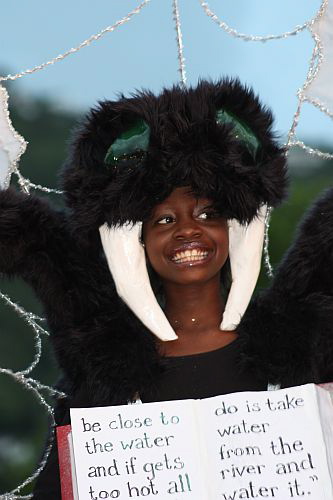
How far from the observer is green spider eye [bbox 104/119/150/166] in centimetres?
178

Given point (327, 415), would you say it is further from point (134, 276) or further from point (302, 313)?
point (134, 276)

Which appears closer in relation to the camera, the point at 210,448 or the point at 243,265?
the point at 210,448

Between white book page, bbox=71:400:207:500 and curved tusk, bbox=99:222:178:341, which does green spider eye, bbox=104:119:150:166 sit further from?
white book page, bbox=71:400:207:500

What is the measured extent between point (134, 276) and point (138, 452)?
1.03ft

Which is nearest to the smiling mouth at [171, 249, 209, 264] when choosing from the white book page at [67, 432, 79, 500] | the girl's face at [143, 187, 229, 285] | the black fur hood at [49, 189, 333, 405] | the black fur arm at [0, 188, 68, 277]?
the girl's face at [143, 187, 229, 285]

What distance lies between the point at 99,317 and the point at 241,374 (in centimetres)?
27

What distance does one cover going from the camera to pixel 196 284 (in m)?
1.85

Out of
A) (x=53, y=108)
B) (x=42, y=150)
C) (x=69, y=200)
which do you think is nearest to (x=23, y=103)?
(x=53, y=108)

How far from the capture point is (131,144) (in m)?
1.78

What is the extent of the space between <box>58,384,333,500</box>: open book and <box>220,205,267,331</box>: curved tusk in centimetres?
17

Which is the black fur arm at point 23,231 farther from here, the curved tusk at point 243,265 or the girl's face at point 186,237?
the curved tusk at point 243,265

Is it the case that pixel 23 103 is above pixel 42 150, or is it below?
above

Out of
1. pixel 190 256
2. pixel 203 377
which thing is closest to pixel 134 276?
pixel 190 256

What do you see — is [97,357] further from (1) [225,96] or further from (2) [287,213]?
(2) [287,213]
